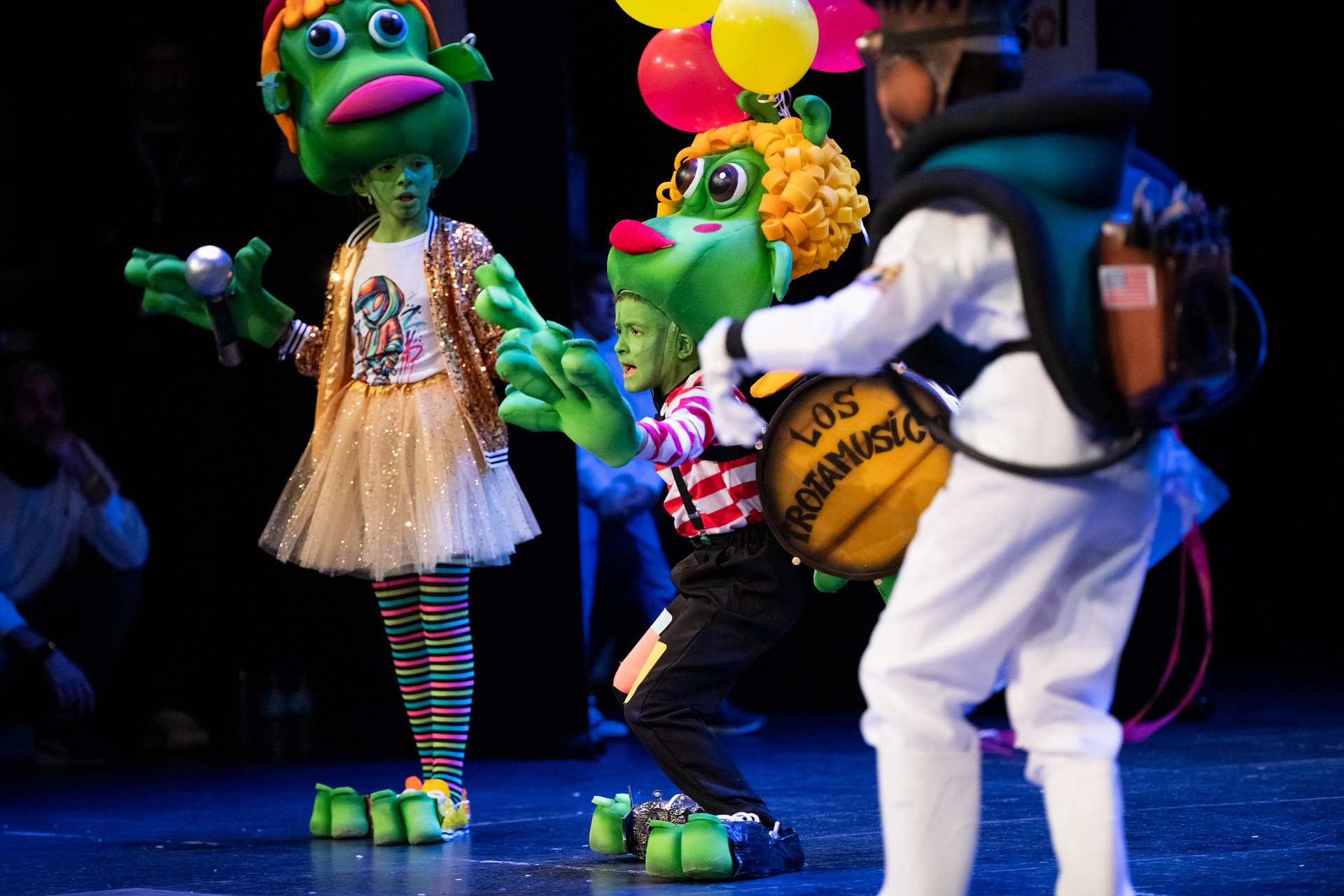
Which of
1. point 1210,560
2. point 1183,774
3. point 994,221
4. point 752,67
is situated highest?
point 752,67

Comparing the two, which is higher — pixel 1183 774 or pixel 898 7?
pixel 898 7

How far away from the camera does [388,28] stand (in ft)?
12.5

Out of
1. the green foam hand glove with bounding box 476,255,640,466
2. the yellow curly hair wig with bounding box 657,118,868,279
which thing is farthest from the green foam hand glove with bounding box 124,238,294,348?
the green foam hand glove with bounding box 476,255,640,466

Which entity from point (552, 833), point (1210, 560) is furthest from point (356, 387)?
point (1210, 560)

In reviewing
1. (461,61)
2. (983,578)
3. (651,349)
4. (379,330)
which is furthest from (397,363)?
(983,578)

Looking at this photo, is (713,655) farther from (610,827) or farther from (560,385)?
(560,385)

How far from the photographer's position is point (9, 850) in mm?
3697

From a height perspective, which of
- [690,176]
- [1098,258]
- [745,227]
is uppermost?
[690,176]

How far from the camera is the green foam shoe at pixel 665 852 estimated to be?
9.93 ft

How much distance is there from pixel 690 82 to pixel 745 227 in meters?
0.39

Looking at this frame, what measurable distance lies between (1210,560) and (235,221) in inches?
187

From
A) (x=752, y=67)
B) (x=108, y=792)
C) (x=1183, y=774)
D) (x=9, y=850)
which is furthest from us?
(x=108, y=792)

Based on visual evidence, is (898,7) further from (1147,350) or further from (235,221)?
(235,221)

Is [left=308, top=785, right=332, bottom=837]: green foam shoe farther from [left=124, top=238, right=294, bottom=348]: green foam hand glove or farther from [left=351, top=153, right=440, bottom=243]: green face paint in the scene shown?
[left=351, top=153, right=440, bottom=243]: green face paint
